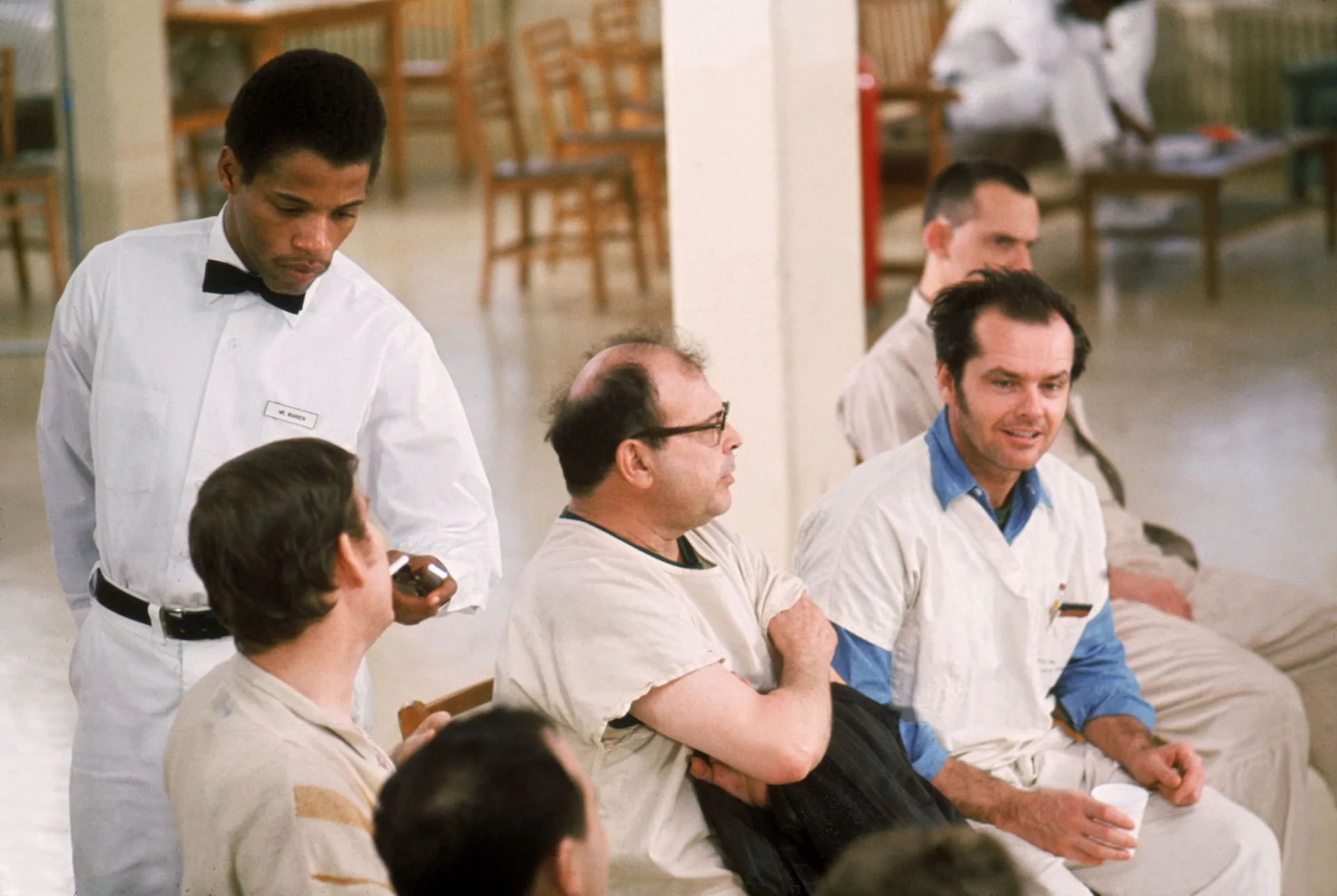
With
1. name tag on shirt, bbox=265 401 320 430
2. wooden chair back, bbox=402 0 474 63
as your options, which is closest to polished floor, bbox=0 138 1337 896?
name tag on shirt, bbox=265 401 320 430

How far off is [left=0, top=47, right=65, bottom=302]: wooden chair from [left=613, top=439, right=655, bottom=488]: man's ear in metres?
5.63

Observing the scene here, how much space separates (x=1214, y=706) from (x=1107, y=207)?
26.5 feet

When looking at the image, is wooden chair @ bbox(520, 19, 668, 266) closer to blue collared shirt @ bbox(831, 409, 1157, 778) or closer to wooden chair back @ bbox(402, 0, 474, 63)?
wooden chair back @ bbox(402, 0, 474, 63)

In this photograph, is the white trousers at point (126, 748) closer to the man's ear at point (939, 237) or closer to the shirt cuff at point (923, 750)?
the shirt cuff at point (923, 750)

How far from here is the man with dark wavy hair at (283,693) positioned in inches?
64.8

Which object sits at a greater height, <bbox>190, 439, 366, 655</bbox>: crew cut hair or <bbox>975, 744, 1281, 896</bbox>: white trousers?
<bbox>190, 439, 366, 655</bbox>: crew cut hair

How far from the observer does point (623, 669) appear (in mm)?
2172

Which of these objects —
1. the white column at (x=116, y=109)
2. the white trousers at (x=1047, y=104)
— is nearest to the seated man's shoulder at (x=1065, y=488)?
the white column at (x=116, y=109)

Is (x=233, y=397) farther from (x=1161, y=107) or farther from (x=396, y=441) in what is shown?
(x=1161, y=107)

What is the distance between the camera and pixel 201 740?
1.72 metres

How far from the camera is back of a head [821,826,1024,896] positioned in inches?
49.5

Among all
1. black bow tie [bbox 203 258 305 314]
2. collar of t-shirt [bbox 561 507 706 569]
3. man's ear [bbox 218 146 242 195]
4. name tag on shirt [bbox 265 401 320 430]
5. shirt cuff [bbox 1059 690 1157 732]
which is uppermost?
man's ear [bbox 218 146 242 195]

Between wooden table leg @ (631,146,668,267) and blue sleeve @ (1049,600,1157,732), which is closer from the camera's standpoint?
blue sleeve @ (1049,600,1157,732)

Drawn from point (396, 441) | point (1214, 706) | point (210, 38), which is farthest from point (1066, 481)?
point (210, 38)
